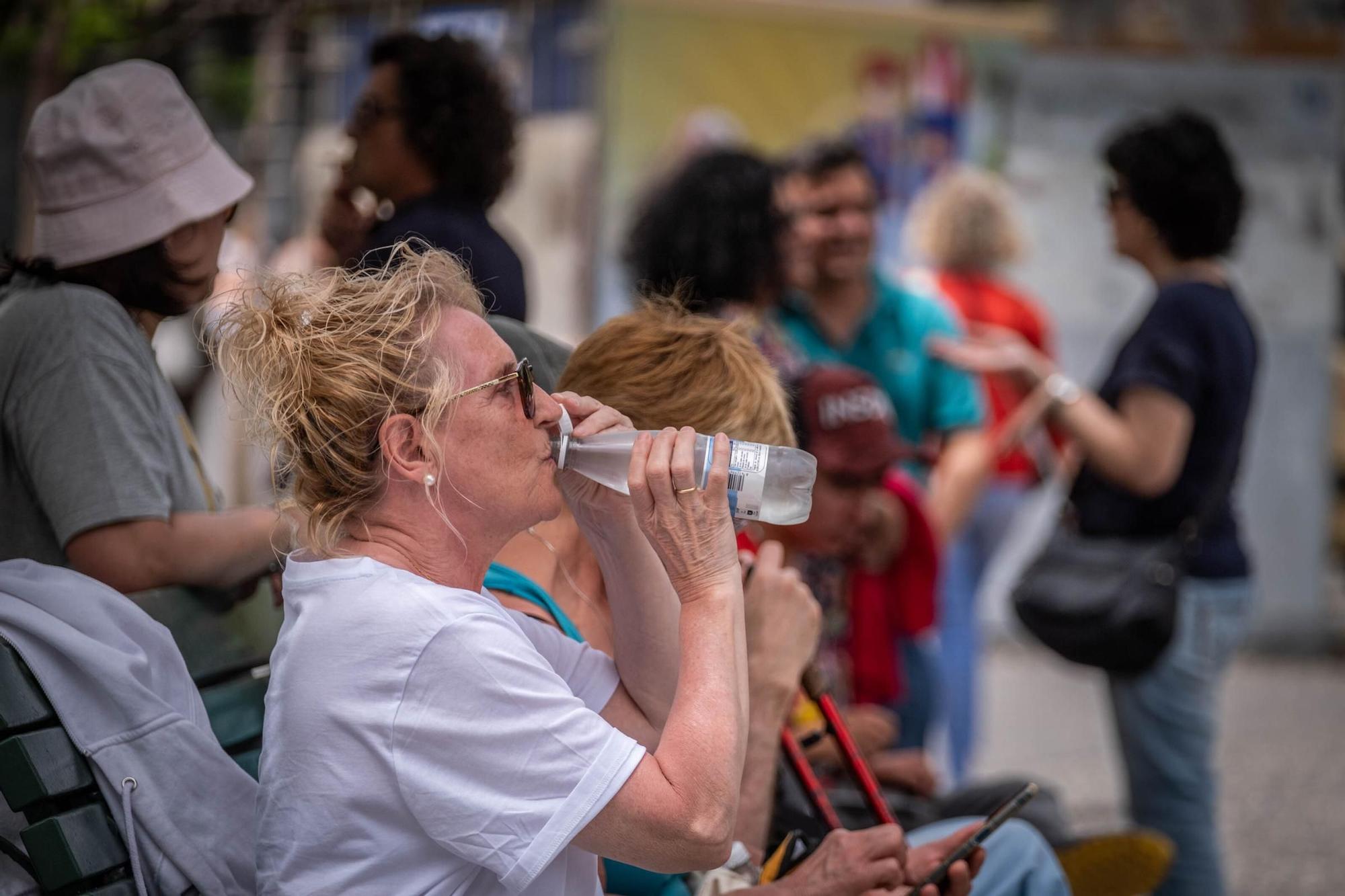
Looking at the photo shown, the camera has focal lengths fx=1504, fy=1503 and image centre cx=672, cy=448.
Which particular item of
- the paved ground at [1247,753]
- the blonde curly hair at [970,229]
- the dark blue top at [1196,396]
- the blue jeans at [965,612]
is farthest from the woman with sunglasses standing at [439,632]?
the blonde curly hair at [970,229]

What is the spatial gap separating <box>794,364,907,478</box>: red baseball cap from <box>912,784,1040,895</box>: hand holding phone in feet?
3.89

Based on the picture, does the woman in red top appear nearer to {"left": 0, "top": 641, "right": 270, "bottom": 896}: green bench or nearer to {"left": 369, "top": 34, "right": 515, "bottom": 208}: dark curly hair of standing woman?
{"left": 369, "top": 34, "right": 515, "bottom": 208}: dark curly hair of standing woman

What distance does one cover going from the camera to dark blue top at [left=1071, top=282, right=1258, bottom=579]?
363 cm

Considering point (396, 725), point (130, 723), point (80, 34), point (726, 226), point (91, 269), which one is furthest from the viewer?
point (80, 34)

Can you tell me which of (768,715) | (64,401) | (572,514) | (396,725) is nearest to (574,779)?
(396,725)

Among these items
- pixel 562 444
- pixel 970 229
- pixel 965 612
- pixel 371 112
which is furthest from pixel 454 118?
pixel 970 229

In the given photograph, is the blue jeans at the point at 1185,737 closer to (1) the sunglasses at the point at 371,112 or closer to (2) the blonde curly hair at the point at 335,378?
(1) the sunglasses at the point at 371,112

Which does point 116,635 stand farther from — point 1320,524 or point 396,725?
point 1320,524

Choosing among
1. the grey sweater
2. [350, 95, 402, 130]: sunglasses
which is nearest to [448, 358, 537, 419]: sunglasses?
the grey sweater

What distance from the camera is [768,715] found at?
2.40 m

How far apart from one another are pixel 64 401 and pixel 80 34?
8.86 ft

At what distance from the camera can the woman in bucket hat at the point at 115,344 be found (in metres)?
2.17

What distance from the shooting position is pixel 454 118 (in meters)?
3.33

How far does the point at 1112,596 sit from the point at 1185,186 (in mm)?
1048
